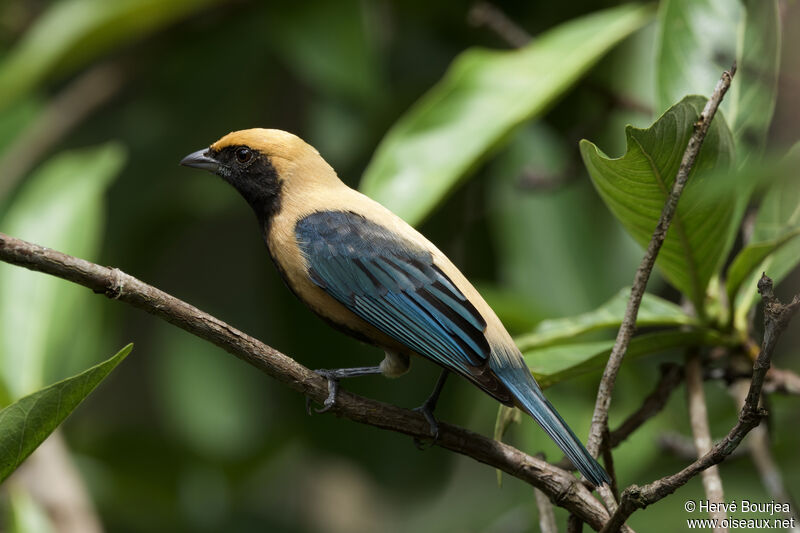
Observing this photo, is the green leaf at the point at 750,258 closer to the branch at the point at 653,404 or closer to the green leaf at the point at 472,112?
the branch at the point at 653,404

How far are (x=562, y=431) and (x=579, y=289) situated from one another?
182cm

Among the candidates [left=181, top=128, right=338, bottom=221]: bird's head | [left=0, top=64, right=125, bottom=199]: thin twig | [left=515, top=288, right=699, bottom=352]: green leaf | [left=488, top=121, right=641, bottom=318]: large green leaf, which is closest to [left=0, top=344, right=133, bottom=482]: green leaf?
[left=181, top=128, right=338, bottom=221]: bird's head

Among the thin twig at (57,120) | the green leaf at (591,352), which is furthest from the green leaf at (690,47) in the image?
the thin twig at (57,120)

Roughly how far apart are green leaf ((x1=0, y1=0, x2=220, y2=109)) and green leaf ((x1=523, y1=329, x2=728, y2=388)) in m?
2.68

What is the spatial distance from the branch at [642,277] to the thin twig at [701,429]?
0.87 feet

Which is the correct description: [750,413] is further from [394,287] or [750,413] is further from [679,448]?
[679,448]

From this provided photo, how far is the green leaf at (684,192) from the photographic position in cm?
223

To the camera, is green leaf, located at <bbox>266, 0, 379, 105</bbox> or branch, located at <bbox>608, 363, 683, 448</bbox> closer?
branch, located at <bbox>608, 363, 683, 448</bbox>

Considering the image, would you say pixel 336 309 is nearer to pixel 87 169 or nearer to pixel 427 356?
pixel 427 356

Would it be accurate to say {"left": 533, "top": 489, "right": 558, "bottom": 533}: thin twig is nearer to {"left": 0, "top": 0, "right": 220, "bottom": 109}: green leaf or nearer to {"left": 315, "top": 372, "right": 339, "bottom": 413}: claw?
{"left": 315, "top": 372, "right": 339, "bottom": 413}: claw

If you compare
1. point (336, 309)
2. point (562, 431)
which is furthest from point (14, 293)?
point (562, 431)

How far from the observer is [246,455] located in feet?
15.4

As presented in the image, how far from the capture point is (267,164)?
2.97m

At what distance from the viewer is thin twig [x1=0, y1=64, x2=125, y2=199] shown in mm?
4789
